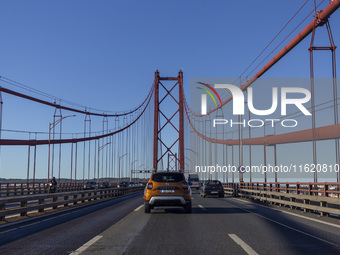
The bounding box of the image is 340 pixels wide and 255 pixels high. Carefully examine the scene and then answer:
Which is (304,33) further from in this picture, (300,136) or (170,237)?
(300,136)

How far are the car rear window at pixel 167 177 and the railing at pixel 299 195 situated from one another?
5291 mm

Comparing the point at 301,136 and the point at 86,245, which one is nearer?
the point at 86,245

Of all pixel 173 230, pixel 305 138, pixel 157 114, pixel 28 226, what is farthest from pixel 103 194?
pixel 157 114

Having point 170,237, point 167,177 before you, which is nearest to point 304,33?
point 167,177

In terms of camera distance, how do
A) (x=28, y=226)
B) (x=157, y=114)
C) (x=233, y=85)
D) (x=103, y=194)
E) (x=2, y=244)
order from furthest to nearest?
(x=157, y=114)
(x=233, y=85)
(x=103, y=194)
(x=28, y=226)
(x=2, y=244)

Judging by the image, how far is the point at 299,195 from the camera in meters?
16.3

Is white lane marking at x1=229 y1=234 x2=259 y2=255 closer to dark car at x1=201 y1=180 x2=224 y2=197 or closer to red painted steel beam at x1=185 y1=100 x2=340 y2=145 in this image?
red painted steel beam at x1=185 y1=100 x2=340 y2=145

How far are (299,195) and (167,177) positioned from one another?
20.2 feet

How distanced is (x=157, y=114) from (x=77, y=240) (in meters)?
53.7

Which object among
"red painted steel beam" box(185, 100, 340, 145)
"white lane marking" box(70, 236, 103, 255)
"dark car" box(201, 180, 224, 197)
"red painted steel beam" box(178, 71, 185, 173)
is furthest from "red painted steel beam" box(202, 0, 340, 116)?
"red painted steel beam" box(178, 71, 185, 173)

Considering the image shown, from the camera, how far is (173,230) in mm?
9703

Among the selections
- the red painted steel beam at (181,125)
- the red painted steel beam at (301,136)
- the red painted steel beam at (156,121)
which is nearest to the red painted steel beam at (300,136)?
the red painted steel beam at (301,136)

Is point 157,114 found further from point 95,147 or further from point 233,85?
point 233,85

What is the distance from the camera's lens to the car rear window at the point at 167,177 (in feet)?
46.7
